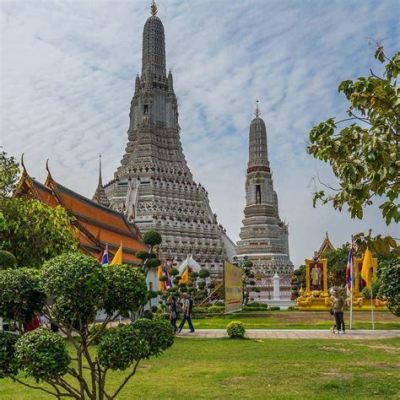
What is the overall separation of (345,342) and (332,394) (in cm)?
790

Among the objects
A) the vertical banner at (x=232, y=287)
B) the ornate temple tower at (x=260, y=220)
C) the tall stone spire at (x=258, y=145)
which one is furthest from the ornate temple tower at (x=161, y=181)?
the vertical banner at (x=232, y=287)

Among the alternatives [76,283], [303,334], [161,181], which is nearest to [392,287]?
[303,334]

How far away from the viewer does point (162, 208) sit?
211 feet

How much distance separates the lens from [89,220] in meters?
33.2

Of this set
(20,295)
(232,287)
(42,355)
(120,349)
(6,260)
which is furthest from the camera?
(232,287)

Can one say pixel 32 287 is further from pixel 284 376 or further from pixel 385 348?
pixel 385 348

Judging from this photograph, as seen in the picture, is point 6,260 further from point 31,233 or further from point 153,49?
point 153,49

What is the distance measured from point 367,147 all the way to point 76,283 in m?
3.12

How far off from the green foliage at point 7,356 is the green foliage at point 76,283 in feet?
2.13

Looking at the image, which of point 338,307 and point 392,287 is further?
point 338,307

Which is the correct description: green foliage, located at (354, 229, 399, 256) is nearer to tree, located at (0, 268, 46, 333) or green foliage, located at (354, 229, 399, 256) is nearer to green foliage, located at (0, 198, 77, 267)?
tree, located at (0, 268, 46, 333)

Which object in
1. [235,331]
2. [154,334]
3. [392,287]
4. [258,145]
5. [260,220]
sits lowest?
[235,331]

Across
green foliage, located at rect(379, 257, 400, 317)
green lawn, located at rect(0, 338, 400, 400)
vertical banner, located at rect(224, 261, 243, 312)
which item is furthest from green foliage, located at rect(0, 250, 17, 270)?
vertical banner, located at rect(224, 261, 243, 312)

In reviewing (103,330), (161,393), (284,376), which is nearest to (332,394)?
(284,376)
